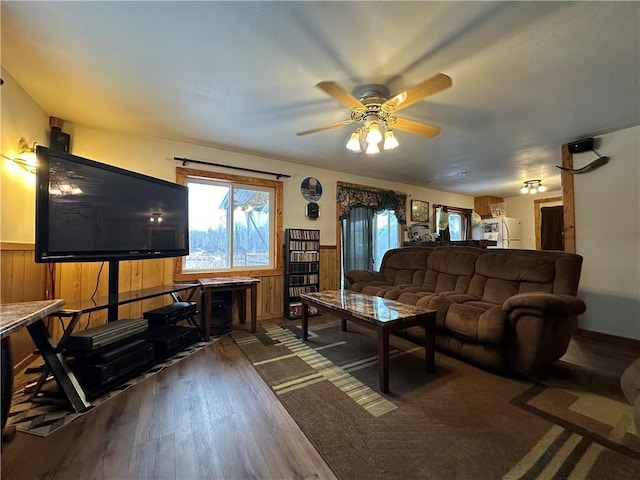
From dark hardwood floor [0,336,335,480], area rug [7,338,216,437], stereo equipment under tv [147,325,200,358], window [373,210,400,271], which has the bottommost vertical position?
dark hardwood floor [0,336,335,480]

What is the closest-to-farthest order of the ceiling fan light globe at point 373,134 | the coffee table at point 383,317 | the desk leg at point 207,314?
the coffee table at point 383,317
the ceiling fan light globe at point 373,134
the desk leg at point 207,314

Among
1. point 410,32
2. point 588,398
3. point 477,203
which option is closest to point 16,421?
point 410,32

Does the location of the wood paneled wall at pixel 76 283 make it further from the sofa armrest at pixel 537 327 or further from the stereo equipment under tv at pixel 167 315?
the sofa armrest at pixel 537 327

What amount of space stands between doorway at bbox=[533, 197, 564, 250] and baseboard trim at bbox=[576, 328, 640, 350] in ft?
10.6

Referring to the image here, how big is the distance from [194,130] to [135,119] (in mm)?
539

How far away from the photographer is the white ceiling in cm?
146

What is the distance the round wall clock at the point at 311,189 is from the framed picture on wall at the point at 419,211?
7.77ft

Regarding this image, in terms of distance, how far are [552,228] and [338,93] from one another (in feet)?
20.9

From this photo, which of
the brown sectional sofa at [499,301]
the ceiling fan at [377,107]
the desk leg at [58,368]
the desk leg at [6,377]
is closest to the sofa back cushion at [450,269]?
the brown sectional sofa at [499,301]

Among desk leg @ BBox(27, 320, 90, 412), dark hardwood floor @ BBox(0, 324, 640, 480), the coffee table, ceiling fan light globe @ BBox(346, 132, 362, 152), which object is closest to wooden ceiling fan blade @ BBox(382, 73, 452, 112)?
ceiling fan light globe @ BBox(346, 132, 362, 152)

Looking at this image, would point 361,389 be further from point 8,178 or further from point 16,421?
point 8,178

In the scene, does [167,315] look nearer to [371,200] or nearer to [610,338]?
[371,200]

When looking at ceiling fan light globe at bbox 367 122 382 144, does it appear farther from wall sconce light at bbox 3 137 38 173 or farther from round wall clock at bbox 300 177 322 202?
wall sconce light at bbox 3 137 38 173

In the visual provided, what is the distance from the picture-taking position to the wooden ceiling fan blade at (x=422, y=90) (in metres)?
1.62
